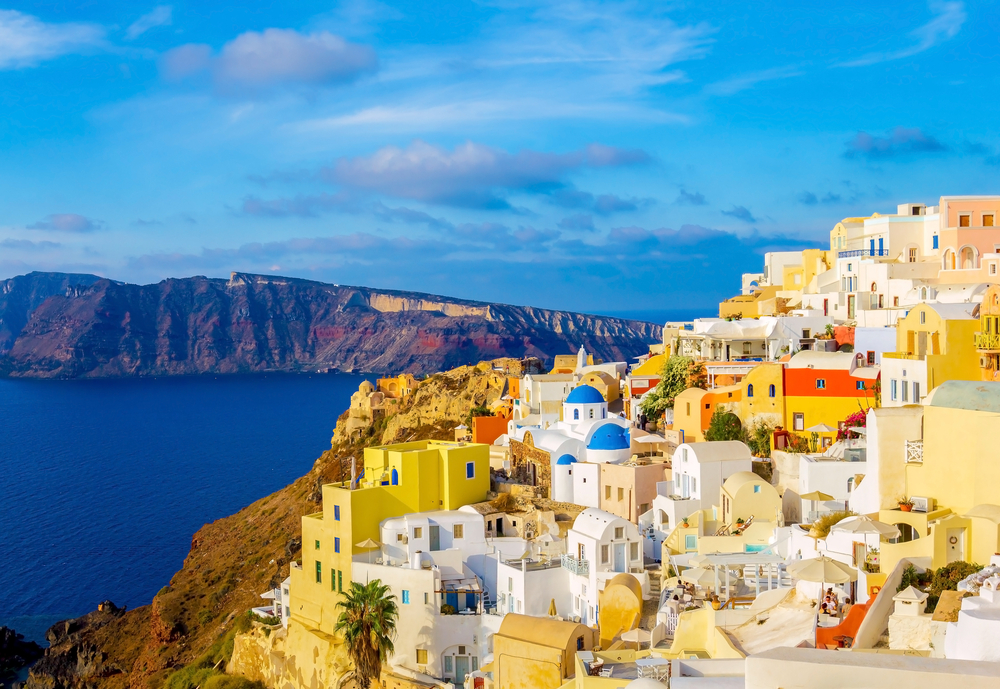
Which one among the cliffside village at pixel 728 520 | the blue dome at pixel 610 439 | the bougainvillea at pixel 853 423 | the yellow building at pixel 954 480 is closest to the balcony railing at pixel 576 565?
the cliffside village at pixel 728 520

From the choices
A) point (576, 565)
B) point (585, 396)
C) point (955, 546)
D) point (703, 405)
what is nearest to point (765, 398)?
point (703, 405)

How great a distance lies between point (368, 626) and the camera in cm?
2777

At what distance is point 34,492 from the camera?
3556 inches

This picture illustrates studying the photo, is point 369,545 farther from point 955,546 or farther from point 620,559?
point 955,546

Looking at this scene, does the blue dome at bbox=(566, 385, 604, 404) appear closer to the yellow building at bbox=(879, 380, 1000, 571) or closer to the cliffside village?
the cliffside village

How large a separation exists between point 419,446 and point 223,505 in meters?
53.5

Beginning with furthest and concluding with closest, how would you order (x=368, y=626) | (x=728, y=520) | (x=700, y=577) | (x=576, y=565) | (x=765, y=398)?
(x=765, y=398), (x=728, y=520), (x=368, y=626), (x=576, y=565), (x=700, y=577)

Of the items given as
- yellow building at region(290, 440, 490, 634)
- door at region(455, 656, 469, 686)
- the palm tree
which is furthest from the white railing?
yellow building at region(290, 440, 490, 634)

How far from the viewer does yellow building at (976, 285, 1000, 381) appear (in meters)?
26.5

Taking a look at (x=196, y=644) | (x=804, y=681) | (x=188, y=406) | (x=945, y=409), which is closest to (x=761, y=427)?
(x=945, y=409)

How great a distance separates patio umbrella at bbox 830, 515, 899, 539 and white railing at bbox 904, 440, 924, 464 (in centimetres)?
188

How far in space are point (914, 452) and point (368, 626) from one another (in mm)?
15418

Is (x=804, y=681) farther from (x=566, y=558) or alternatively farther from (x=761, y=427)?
(x=761, y=427)

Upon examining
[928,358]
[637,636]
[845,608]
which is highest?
[928,358]
